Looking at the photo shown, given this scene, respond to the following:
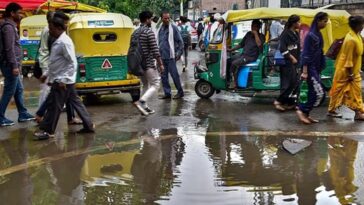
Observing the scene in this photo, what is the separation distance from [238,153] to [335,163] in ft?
3.81

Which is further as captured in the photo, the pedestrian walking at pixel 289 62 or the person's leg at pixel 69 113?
the pedestrian walking at pixel 289 62

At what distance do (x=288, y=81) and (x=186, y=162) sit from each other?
387 cm

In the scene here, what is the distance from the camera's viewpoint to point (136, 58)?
8.66 m

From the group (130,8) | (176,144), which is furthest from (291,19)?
(130,8)

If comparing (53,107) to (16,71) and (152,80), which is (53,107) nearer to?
(16,71)

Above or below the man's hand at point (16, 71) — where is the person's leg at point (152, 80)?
below

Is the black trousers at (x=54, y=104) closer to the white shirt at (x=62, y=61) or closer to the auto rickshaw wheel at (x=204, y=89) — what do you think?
the white shirt at (x=62, y=61)

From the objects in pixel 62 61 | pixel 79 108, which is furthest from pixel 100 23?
pixel 62 61

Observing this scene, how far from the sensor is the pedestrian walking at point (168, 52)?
1070 cm

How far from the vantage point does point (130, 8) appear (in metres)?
31.1

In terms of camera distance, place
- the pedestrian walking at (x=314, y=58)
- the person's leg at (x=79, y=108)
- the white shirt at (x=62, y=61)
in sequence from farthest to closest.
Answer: the pedestrian walking at (x=314, y=58) < the person's leg at (x=79, y=108) < the white shirt at (x=62, y=61)

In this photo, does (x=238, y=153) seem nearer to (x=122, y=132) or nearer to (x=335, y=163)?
(x=335, y=163)

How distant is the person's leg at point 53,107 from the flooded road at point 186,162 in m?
0.22

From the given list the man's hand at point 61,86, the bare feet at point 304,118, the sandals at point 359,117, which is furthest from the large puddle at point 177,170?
the sandals at point 359,117
